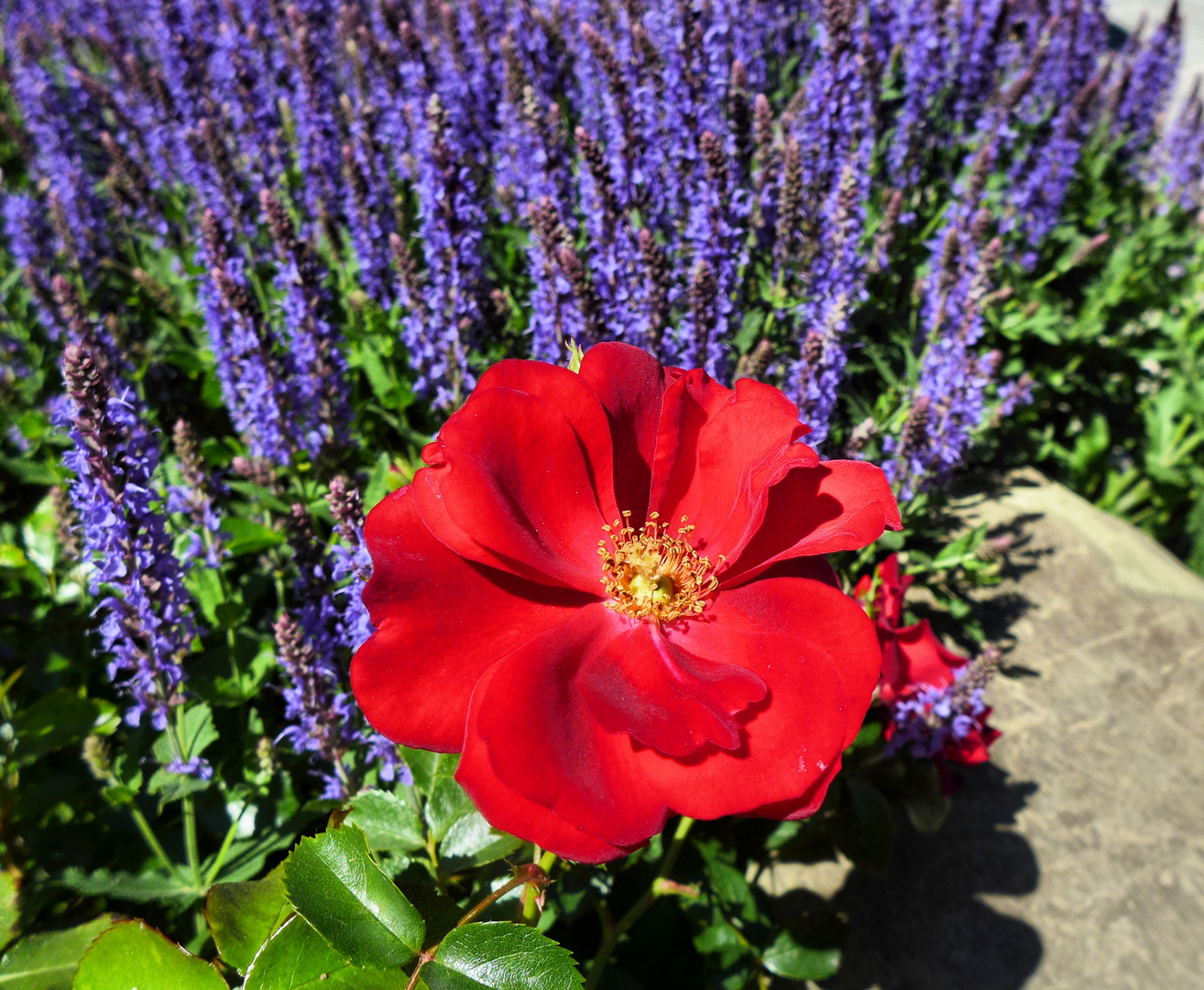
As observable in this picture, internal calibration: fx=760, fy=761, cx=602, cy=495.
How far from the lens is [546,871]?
840 mm

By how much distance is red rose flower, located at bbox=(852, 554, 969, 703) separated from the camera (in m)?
1.43

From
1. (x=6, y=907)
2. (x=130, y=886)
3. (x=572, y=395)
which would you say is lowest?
(x=130, y=886)

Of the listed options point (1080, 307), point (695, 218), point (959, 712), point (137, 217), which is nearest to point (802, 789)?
point (959, 712)

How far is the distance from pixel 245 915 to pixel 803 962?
3.50ft

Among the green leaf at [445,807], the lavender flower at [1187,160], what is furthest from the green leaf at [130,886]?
the lavender flower at [1187,160]

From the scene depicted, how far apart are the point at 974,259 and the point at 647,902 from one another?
2.43m

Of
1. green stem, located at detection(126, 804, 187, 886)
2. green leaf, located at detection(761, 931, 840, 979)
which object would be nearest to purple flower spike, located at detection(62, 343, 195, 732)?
green stem, located at detection(126, 804, 187, 886)

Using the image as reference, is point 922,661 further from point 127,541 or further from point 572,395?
point 127,541

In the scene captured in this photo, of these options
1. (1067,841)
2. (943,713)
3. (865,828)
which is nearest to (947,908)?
(1067,841)

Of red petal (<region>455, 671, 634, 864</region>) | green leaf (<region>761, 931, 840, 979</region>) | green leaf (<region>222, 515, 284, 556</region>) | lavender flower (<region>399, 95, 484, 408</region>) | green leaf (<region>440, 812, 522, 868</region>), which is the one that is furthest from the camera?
lavender flower (<region>399, 95, 484, 408</region>)

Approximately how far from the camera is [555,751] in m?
0.68

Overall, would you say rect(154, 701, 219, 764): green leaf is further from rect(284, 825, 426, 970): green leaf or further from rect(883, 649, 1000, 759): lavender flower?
rect(883, 649, 1000, 759): lavender flower

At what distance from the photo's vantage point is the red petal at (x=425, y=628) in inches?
27.8

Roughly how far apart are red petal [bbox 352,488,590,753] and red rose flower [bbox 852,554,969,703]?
854mm
